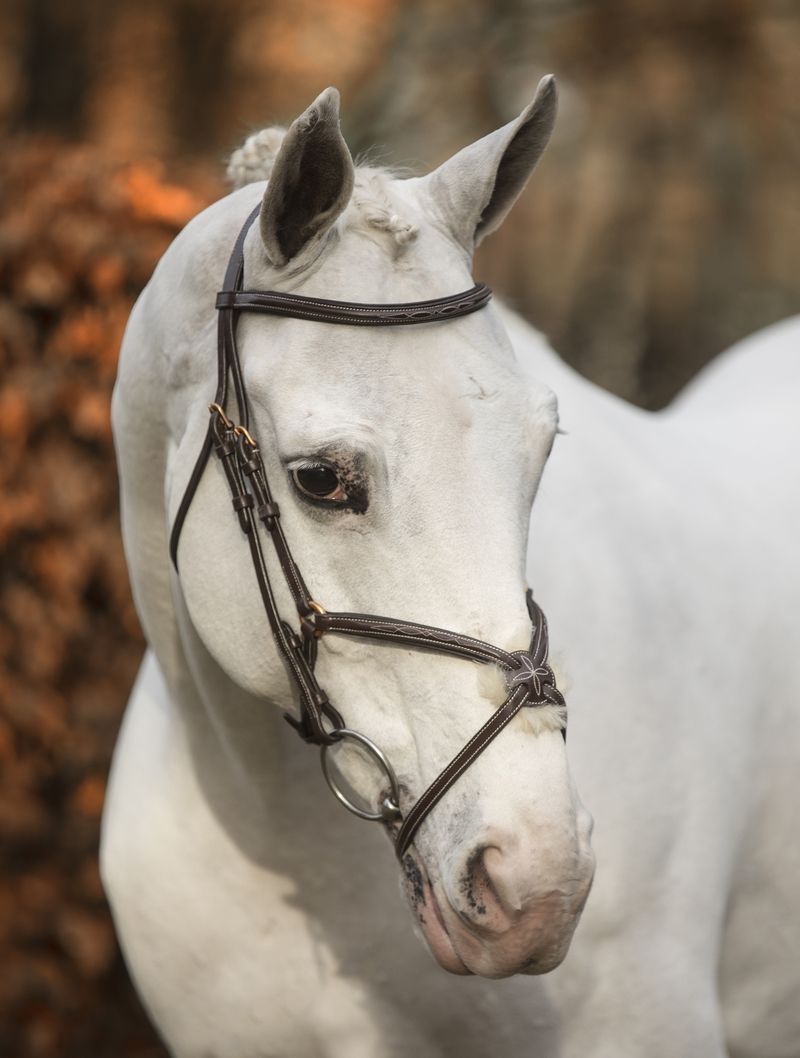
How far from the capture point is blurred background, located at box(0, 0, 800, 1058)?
12.8ft

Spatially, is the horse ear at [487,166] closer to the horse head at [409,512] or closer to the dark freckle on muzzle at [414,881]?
the horse head at [409,512]

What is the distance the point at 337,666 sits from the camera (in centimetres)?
181

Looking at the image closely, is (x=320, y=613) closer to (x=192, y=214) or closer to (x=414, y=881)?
(x=414, y=881)

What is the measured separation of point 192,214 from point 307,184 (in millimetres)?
2183

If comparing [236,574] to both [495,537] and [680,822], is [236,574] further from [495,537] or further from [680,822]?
[680,822]

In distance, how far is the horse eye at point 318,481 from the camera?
1.75m

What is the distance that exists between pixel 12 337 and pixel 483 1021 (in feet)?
8.20

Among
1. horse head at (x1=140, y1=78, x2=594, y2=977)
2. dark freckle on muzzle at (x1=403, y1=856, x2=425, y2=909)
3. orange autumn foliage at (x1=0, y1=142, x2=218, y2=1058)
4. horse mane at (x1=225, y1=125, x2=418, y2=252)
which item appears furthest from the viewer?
orange autumn foliage at (x1=0, y1=142, x2=218, y2=1058)

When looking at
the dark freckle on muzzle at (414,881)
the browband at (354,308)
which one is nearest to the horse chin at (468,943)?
the dark freckle on muzzle at (414,881)

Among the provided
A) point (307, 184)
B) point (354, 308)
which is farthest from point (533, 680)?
point (307, 184)

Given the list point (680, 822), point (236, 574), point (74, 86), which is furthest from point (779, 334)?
point (74, 86)

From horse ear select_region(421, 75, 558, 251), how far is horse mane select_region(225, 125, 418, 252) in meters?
0.10

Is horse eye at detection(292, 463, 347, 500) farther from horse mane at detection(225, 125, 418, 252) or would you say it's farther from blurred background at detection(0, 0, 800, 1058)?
blurred background at detection(0, 0, 800, 1058)

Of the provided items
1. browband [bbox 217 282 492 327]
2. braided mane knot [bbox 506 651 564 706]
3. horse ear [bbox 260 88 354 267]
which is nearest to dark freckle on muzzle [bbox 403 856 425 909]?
braided mane knot [bbox 506 651 564 706]
